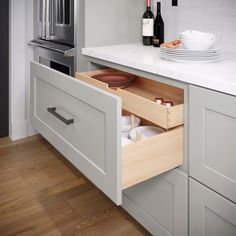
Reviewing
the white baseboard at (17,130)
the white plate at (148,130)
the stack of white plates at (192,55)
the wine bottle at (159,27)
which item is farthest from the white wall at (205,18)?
the white baseboard at (17,130)

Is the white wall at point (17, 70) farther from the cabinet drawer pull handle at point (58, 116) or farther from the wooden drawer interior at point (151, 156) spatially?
the wooden drawer interior at point (151, 156)

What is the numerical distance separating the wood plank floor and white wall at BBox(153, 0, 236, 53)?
99cm

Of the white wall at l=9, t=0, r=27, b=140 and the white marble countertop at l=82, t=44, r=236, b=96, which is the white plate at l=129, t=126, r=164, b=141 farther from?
the white wall at l=9, t=0, r=27, b=140

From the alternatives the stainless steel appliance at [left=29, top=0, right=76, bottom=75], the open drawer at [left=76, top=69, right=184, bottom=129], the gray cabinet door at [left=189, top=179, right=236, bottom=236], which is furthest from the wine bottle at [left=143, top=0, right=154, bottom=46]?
the gray cabinet door at [left=189, top=179, right=236, bottom=236]

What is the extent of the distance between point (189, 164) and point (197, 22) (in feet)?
2.73

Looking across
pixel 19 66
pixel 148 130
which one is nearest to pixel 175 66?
pixel 148 130

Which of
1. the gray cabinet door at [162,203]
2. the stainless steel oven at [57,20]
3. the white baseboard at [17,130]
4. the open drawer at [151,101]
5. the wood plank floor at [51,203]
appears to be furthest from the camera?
the white baseboard at [17,130]

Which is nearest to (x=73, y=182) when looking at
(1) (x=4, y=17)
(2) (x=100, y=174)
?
(2) (x=100, y=174)

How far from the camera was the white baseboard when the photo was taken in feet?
8.68

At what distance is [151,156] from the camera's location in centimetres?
109

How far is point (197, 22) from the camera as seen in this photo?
5.48ft

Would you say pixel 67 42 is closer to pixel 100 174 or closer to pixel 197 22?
pixel 197 22

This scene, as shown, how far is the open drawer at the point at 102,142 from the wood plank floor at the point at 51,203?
456 millimetres

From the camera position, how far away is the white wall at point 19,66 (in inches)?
97.7
